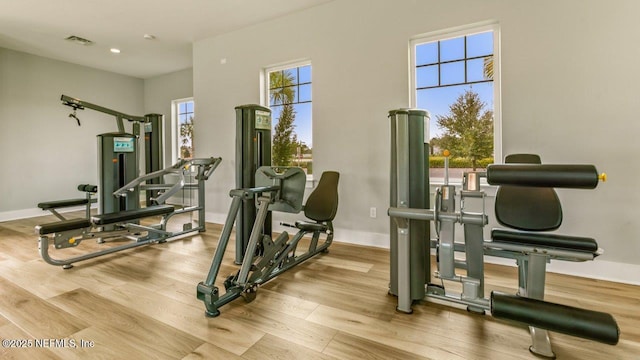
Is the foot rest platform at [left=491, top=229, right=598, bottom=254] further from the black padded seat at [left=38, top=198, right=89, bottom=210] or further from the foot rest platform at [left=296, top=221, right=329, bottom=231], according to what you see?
the black padded seat at [left=38, top=198, right=89, bottom=210]

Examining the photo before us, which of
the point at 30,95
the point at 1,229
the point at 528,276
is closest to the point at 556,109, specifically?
the point at 528,276

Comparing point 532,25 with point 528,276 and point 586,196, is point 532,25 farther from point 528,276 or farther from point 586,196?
point 528,276

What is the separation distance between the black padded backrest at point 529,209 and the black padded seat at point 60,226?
153 inches

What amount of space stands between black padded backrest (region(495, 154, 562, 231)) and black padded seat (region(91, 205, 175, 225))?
3515mm

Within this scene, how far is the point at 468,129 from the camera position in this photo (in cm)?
321

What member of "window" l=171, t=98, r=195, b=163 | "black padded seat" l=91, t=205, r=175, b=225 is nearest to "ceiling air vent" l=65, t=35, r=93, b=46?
"window" l=171, t=98, r=195, b=163

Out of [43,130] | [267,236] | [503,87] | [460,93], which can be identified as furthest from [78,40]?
[503,87]

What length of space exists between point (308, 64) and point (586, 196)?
344 centimetres

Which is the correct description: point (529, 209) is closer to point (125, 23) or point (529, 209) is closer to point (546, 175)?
point (546, 175)

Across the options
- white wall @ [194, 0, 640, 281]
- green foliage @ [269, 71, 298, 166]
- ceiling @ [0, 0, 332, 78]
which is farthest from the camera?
green foliage @ [269, 71, 298, 166]

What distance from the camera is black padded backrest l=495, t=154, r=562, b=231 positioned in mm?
2111

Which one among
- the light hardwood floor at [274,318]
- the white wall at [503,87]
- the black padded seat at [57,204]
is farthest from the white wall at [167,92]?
the light hardwood floor at [274,318]

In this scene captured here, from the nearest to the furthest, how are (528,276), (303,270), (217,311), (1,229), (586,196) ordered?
(528,276) → (217,311) → (586,196) → (303,270) → (1,229)

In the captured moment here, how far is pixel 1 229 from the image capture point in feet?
15.1
